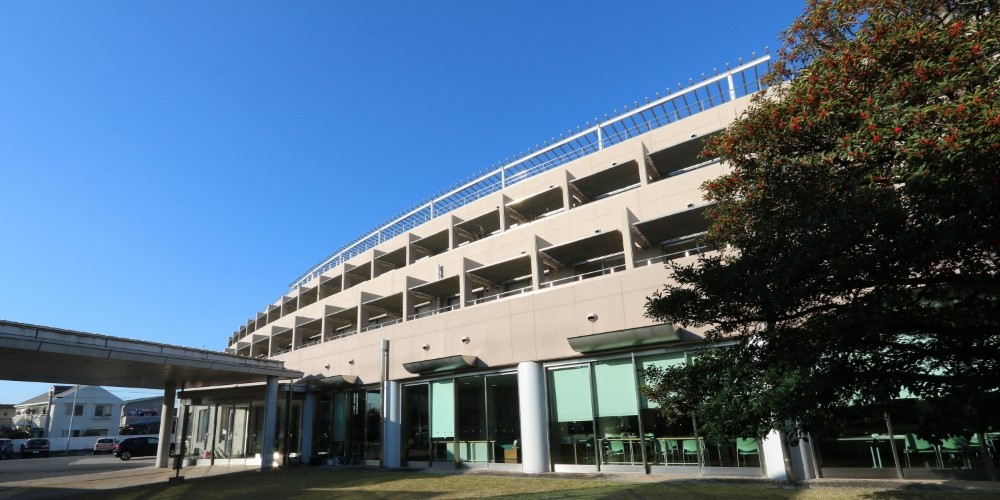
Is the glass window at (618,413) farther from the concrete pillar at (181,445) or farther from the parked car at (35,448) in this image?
the parked car at (35,448)

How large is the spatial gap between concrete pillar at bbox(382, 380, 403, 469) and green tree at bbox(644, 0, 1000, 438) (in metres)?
15.7

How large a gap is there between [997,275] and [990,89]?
202 centimetres

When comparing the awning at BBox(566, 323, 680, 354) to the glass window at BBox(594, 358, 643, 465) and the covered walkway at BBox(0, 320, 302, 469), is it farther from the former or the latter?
the covered walkway at BBox(0, 320, 302, 469)

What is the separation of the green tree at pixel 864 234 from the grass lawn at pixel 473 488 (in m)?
4.89

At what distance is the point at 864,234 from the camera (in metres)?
6.22

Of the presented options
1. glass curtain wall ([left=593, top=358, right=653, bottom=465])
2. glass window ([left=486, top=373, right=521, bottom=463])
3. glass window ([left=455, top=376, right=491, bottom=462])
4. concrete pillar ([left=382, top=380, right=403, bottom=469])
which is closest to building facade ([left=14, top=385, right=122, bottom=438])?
concrete pillar ([left=382, top=380, right=403, bottom=469])

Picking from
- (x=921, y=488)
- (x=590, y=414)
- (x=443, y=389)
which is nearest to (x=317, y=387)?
(x=443, y=389)

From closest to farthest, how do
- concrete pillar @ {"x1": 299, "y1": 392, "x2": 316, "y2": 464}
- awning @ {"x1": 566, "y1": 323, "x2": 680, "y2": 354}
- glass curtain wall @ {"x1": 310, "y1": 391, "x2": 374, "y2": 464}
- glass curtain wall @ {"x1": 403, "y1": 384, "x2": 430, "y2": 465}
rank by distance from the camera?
awning @ {"x1": 566, "y1": 323, "x2": 680, "y2": 354}
glass curtain wall @ {"x1": 403, "y1": 384, "x2": 430, "y2": 465}
glass curtain wall @ {"x1": 310, "y1": 391, "x2": 374, "y2": 464}
concrete pillar @ {"x1": 299, "y1": 392, "x2": 316, "y2": 464}

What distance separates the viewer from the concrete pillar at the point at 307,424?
86.6 ft

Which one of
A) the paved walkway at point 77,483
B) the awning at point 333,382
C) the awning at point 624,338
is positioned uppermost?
the awning at point 624,338

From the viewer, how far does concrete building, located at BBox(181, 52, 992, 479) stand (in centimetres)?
1614

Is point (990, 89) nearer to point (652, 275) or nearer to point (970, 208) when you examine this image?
point (970, 208)

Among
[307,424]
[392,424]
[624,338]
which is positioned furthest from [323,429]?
[624,338]

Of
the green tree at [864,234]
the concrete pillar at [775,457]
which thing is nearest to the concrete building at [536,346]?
the concrete pillar at [775,457]
